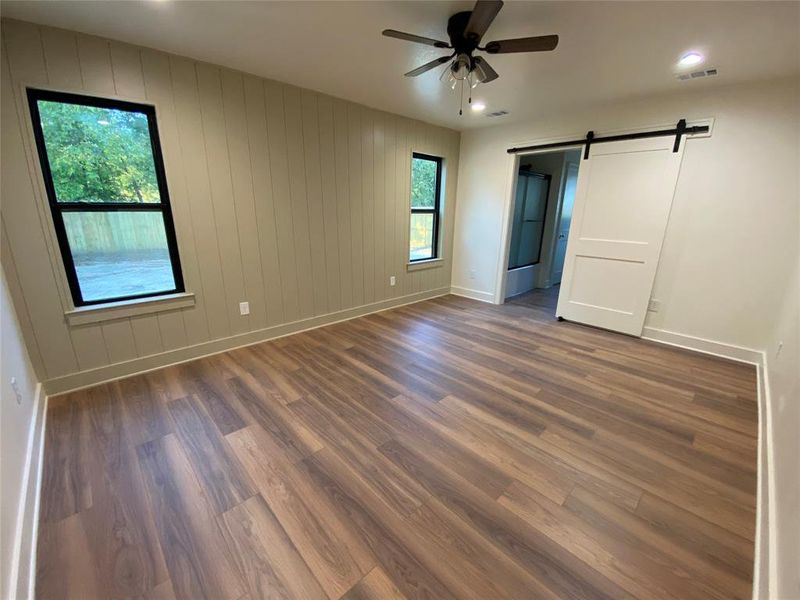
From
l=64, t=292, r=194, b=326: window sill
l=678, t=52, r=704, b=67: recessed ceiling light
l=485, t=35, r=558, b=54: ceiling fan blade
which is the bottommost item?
l=64, t=292, r=194, b=326: window sill

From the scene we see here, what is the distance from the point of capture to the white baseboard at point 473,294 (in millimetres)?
5005

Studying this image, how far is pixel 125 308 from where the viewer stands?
260 cm

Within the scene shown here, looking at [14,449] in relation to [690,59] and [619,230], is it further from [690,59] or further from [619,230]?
[619,230]

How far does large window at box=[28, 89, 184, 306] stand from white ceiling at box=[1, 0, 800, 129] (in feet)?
1.66

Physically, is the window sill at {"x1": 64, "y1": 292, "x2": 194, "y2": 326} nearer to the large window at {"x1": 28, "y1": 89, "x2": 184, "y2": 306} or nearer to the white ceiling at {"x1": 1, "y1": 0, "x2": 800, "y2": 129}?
the large window at {"x1": 28, "y1": 89, "x2": 184, "y2": 306}

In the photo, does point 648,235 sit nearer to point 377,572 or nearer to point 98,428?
point 377,572

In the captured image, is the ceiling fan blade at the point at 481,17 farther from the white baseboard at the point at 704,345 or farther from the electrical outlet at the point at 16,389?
the white baseboard at the point at 704,345

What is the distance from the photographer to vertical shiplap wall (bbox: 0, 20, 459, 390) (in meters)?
2.14

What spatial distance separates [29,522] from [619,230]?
4.89 m

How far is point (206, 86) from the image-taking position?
2.67 m

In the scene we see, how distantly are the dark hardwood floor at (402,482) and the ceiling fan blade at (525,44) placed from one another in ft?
7.43

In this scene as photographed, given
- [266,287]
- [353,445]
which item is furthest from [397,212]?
[353,445]

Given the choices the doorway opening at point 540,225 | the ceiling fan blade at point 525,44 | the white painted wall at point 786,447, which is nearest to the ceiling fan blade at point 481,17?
the ceiling fan blade at point 525,44

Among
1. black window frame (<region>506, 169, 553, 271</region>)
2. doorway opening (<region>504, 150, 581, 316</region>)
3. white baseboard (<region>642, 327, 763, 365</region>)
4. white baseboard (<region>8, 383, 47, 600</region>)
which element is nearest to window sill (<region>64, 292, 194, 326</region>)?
white baseboard (<region>8, 383, 47, 600</region>)
